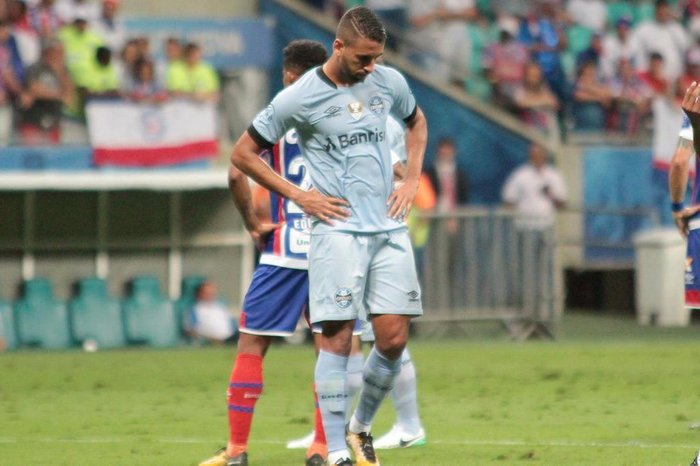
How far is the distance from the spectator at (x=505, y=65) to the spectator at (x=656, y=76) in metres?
2.16

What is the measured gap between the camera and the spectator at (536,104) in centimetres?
2353

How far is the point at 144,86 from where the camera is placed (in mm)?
19391

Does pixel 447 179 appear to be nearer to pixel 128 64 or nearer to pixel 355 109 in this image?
pixel 128 64

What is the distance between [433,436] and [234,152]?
115 inches

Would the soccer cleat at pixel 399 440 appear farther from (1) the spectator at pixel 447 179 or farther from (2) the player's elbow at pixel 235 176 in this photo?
(1) the spectator at pixel 447 179

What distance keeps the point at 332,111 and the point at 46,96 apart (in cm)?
1139

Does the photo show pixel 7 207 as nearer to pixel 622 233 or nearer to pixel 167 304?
pixel 167 304

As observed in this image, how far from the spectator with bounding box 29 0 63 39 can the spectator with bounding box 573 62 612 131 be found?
26.0 feet

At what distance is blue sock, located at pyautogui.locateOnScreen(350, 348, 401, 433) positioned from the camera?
28.6 ft

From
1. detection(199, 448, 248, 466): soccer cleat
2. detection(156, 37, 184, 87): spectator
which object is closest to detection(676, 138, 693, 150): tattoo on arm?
detection(199, 448, 248, 466): soccer cleat

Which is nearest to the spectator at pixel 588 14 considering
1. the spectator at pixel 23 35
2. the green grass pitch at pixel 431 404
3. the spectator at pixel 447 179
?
the spectator at pixel 447 179

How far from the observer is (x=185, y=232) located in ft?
67.2

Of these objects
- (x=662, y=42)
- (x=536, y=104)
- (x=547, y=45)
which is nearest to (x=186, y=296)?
(x=536, y=104)

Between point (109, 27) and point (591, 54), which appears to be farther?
point (591, 54)
